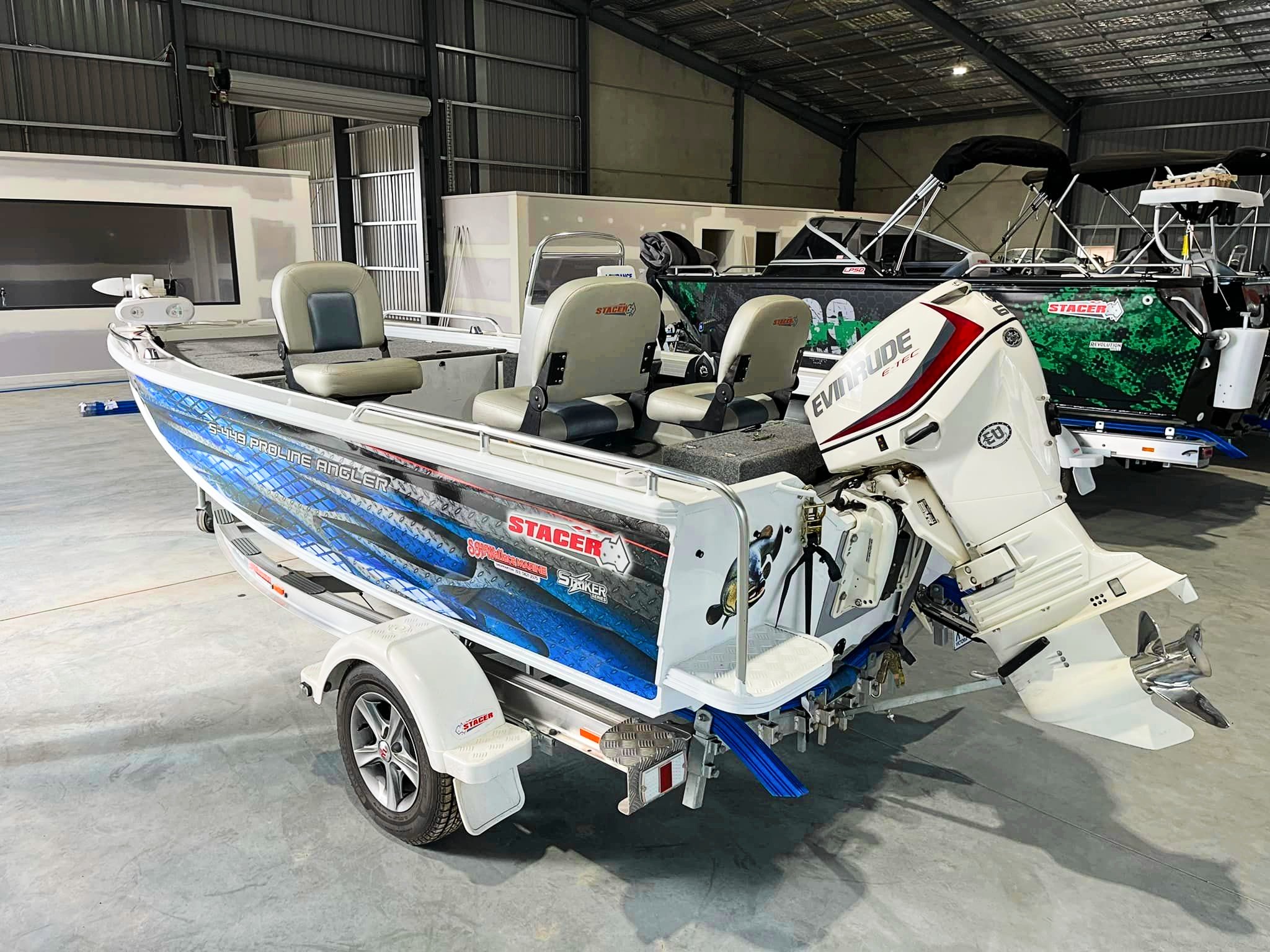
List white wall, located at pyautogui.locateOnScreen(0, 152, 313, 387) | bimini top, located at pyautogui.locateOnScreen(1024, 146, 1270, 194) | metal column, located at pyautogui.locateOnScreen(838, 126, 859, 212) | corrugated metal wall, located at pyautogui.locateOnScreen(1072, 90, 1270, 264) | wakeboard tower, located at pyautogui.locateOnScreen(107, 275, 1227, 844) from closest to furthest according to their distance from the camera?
wakeboard tower, located at pyautogui.locateOnScreen(107, 275, 1227, 844), bimini top, located at pyautogui.locateOnScreen(1024, 146, 1270, 194), white wall, located at pyautogui.locateOnScreen(0, 152, 313, 387), corrugated metal wall, located at pyautogui.locateOnScreen(1072, 90, 1270, 264), metal column, located at pyautogui.locateOnScreen(838, 126, 859, 212)

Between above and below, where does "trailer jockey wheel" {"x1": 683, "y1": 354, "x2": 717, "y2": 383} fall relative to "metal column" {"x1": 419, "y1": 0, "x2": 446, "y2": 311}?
below

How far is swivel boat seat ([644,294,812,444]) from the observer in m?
2.98

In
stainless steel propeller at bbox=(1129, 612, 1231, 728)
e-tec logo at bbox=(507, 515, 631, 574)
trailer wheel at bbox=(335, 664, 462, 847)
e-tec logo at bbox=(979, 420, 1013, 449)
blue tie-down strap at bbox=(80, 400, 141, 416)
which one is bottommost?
trailer wheel at bbox=(335, 664, 462, 847)

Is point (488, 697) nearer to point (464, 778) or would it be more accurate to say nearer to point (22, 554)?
point (464, 778)

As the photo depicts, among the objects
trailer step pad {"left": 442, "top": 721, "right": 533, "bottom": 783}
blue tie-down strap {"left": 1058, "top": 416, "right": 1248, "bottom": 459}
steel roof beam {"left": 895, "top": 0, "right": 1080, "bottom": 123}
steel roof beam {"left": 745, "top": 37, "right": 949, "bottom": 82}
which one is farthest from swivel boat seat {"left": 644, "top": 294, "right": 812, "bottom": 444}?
steel roof beam {"left": 745, "top": 37, "right": 949, "bottom": 82}

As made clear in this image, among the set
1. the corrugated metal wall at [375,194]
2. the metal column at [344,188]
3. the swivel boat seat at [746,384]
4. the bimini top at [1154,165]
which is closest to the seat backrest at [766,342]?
the swivel boat seat at [746,384]

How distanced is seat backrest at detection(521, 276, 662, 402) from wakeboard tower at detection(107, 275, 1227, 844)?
550 millimetres

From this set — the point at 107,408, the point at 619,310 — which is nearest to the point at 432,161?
the point at 107,408

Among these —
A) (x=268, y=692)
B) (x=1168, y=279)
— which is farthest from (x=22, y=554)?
(x=1168, y=279)

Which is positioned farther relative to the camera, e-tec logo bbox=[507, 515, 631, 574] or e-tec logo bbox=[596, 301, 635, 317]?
e-tec logo bbox=[596, 301, 635, 317]

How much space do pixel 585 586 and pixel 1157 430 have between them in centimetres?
377

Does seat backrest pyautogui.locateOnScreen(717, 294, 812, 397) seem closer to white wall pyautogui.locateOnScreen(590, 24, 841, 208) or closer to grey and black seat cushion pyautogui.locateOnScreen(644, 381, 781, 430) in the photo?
grey and black seat cushion pyautogui.locateOnScreen(644, 381, 781, 430)

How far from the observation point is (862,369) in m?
2.10

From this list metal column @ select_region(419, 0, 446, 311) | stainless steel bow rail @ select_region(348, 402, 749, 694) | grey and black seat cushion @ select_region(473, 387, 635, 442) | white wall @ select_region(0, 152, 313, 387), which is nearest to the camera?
stainless steel bow rail @ select_region(348, 402, 749, 694)
